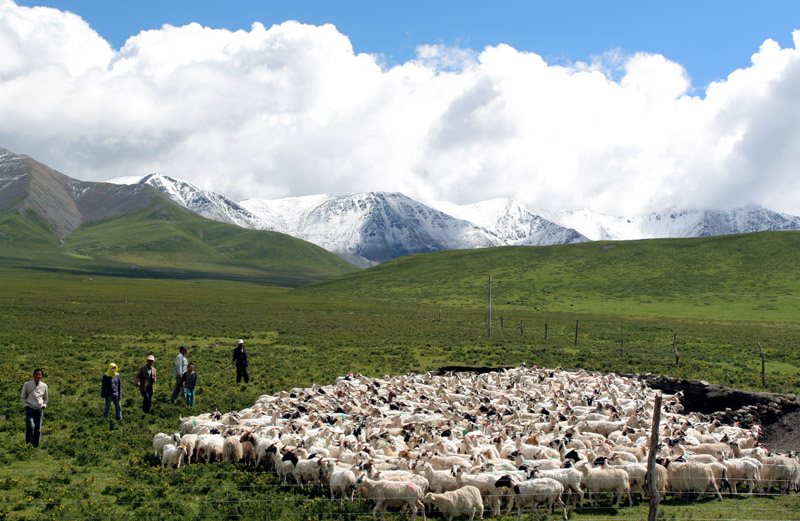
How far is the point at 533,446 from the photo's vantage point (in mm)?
15938

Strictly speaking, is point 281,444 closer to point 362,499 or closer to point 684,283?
point 362,499

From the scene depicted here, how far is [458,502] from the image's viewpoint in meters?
12.7

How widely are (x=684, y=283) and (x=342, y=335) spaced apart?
82.3 m

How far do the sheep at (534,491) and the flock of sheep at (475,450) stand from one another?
0.9 inches

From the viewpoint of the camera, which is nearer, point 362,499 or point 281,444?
point 362,499

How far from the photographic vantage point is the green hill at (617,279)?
92375 millimetres

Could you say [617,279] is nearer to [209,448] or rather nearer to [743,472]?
[743,472]

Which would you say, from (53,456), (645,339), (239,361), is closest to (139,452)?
(53,456)

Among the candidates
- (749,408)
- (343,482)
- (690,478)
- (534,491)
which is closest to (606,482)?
(534,491)

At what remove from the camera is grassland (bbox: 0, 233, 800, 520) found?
1368cm

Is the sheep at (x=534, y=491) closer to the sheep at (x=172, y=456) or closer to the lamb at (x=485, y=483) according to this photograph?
the lamb at (x=485, y=483)

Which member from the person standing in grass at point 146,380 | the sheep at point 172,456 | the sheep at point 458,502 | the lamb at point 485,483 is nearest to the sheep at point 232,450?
the sheep at point 172,456

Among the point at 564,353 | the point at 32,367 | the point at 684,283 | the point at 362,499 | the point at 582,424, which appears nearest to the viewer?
the point at 362,499

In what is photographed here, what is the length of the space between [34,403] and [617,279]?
114644 mm
